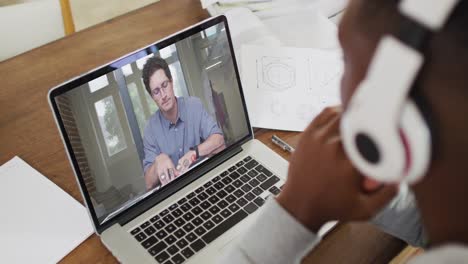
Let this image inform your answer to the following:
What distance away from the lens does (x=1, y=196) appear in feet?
2.83

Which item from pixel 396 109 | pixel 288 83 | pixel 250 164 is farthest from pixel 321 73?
pixel 396 109

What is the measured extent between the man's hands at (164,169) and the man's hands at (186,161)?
0.03 feet

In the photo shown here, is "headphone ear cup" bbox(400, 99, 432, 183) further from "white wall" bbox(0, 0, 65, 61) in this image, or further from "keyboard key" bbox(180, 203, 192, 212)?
"white wall" bbox(0, 0, 65, 61)

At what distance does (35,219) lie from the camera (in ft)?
2.69

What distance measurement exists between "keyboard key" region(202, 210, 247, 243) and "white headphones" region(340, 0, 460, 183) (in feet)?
1.43

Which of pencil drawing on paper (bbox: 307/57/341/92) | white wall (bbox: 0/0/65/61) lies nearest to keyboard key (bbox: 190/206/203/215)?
pencil drawing on paper (bbox: 307/57/341/92)

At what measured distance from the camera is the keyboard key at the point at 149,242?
2.53ft

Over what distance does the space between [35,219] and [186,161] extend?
253 mm

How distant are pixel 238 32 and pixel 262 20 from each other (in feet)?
0.35

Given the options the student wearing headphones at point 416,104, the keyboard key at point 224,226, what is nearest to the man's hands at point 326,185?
the student wearing headphones at point 416,104

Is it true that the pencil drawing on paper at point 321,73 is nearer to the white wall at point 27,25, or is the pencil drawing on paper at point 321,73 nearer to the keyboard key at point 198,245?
the keyboard key at point 198,245

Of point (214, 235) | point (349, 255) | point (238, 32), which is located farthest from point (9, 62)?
point (349, 255)

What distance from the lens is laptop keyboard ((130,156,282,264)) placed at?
0.77 m

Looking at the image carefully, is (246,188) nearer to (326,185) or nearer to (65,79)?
(326,185)
